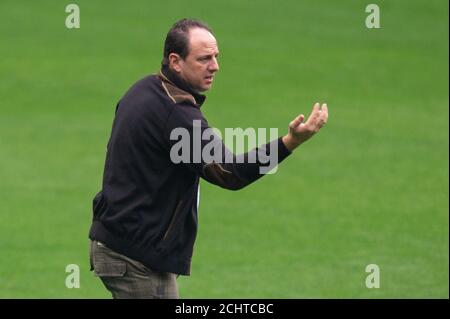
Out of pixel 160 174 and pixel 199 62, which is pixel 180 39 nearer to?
pixel 199 62

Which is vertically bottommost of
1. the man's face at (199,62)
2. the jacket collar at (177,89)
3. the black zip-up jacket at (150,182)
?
the black zip-up jacket at (150,182)

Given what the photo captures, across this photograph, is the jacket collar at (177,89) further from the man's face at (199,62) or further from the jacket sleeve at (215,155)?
the jacket sleeve at (215,155)

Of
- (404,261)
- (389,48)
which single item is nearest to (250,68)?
(389,48)

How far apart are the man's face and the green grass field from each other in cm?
532

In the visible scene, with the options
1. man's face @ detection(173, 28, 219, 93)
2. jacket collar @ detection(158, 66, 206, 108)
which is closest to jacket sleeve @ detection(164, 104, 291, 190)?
jacket collar @ detection(158, 66, 206, 108)

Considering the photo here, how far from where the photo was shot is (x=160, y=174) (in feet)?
21.4

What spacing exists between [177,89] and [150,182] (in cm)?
54

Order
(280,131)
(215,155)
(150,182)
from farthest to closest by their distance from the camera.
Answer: (280,131) < (150,182) < (215,155)

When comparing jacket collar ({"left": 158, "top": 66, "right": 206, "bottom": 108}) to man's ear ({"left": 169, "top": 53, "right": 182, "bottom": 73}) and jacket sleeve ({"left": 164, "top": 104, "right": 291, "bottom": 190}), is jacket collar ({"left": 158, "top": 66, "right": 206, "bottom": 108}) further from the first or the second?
jacket sleeve ({"left": 164, "top": 104, "right": 291, "bottom": 190})

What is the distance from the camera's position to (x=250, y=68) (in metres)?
24.2

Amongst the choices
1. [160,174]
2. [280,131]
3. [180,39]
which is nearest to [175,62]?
[180,39]

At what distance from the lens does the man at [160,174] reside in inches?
252

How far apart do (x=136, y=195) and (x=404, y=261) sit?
23.2 ft

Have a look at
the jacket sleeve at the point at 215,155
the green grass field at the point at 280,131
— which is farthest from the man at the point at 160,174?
the green grass field at the point at 280,131
